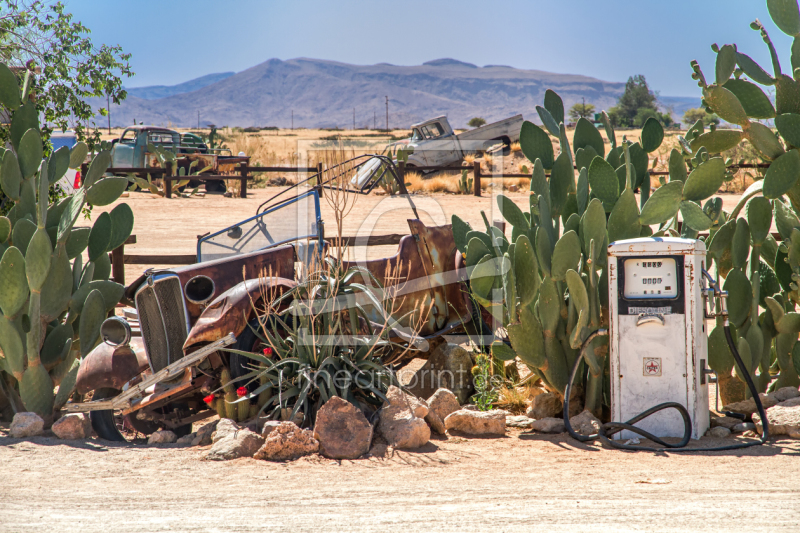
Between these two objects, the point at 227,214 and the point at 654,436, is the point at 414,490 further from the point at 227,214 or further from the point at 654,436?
the point at 227,214

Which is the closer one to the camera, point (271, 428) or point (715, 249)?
point (271, 428)

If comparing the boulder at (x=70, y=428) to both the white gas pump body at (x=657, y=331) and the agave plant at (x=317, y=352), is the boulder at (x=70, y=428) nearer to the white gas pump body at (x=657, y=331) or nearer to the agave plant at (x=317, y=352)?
the agave plant at (x=317, y=352)

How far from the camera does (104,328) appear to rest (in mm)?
4676

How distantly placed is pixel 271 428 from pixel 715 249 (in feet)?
11.2

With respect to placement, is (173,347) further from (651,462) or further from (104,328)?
(651,462)

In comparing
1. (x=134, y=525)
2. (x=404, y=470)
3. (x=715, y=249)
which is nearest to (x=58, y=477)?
(x=134, y=525)

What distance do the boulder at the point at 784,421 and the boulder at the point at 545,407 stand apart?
1.31 m

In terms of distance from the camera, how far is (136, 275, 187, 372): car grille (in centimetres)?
484

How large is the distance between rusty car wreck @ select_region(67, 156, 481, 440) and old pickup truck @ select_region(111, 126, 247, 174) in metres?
17.0

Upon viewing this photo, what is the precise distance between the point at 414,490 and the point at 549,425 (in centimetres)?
161

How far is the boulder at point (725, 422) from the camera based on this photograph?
485cm

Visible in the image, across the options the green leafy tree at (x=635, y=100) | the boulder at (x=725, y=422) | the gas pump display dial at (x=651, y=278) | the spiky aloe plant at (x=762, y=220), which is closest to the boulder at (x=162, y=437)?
the gas pump display dial at (x=651, y=278)

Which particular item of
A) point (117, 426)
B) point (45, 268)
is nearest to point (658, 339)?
point (117, 426)

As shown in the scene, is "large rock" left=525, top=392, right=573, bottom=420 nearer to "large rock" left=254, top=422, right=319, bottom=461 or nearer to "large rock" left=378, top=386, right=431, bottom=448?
"large rock" left=378, top=386, right=431, bottom=448
